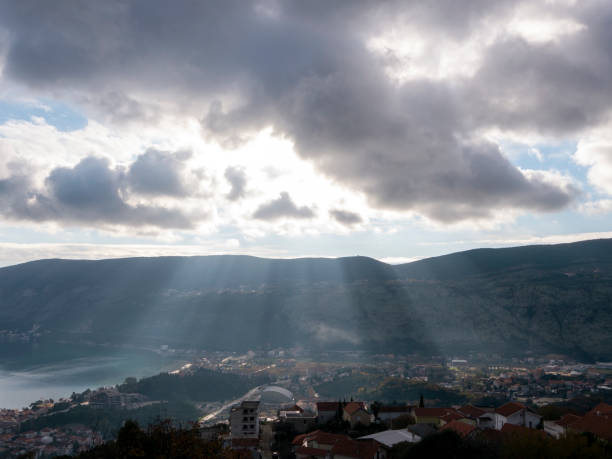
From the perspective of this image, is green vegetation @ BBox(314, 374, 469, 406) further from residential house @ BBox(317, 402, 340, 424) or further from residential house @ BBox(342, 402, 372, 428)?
residential house @ BBox(342, 402, 372, 428)

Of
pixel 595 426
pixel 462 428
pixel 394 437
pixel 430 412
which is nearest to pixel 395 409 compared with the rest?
pixel 430 412

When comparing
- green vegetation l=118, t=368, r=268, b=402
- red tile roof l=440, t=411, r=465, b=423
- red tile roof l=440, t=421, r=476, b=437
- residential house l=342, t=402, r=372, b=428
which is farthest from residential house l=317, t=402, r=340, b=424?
green vegetation l=118, t=368, r=268, b=402

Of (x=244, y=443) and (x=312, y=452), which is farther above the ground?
(x=312, y=452)

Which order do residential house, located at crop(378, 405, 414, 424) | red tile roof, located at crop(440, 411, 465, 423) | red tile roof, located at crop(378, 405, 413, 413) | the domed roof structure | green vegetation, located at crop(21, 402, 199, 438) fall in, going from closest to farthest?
red tile roof, located at crop(440, 411, 465, 423), residential house, located at crop(378, 405, 414, 424), red tile roof, located at crop(378, 405, 413, 413), green vegetation, located at crop(21, 402, 199, 438), the domed roof structure

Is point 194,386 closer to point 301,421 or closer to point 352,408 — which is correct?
point 301,421

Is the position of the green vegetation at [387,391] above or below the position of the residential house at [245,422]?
below

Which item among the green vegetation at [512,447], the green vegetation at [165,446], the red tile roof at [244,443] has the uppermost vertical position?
the green vegetation at [165,446]

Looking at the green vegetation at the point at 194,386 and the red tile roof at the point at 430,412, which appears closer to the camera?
the red tile roof at the point at 430,412

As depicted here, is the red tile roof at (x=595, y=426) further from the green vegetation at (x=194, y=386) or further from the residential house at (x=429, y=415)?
the green vegetation at (x=194, y=386)

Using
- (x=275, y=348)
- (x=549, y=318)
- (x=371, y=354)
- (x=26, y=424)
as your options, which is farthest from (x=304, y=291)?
(x=26, y=424)

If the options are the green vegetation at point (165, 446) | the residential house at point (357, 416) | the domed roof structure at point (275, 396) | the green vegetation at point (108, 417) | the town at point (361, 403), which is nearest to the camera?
the green vegetation at point (165, 446)

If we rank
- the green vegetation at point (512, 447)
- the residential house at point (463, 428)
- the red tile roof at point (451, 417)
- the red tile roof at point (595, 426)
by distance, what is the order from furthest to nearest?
the red tile roof at point (451, 417)
the residential house at point (463, 428)
the red tile roof at point (595, 426)
the green vegetation at point (512, 447)

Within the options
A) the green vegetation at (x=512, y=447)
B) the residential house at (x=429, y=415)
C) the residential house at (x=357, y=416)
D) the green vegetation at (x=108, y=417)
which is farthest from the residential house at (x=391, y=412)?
the green vegetation at (x=108, y=417)
